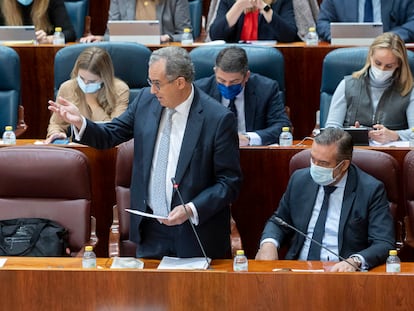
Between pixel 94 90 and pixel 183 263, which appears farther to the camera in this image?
pixel 94 90

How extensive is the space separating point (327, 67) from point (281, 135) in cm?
60

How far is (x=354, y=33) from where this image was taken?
4367mm

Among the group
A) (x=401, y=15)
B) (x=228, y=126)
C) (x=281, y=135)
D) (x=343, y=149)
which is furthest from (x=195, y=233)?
(x=401, y=15)

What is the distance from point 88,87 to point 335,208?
1.23 m

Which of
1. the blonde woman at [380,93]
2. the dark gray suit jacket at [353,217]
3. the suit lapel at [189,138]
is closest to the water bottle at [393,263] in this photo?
Answer: the dark gray suit jacket at [353,217]

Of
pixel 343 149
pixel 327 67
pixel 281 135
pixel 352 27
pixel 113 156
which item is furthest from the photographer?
pixel 352 27

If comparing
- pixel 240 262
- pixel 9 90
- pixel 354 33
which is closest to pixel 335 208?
pixel 240 262

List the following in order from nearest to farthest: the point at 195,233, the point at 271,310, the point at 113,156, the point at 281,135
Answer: the point at 271,310 → the point at 195,233 → the point at 113,156 → the point at 281,135

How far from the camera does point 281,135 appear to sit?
3.57m

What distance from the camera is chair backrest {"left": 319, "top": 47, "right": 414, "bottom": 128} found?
13.2 feet

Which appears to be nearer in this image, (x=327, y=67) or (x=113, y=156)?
(x=113, y=156)

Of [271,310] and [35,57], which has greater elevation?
[35,57]

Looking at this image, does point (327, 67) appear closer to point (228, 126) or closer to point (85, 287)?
point (228, 126)

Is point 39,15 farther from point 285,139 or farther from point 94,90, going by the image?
point 285,139
